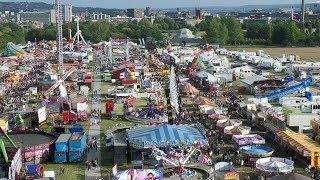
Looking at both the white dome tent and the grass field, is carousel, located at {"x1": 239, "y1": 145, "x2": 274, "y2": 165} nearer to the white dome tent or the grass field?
the white dome tent

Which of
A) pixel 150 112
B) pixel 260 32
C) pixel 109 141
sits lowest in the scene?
pixel 109 141

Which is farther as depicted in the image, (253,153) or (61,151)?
(61,151)

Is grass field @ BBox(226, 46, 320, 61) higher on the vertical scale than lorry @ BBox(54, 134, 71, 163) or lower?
higher

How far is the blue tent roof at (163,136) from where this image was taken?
62.9 ft

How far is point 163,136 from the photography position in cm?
1959

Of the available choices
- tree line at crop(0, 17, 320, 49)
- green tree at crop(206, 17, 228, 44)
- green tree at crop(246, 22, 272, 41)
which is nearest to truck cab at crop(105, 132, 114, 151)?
tree line at crop(0, 17, 320, 49)

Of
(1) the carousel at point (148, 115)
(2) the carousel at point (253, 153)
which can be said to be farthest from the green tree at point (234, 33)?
(2) the carousel at point (253, 153)

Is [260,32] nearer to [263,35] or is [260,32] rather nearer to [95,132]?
[263,35]

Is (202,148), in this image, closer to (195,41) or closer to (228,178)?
(228,178)

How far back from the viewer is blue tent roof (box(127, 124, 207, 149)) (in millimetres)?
19180

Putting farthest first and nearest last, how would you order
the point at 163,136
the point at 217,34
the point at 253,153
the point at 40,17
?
the point at 40,17
the point at 217,34
the point at 163,136
the point at 253,153

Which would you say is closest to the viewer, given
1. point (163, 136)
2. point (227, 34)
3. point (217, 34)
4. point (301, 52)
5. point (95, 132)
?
point (163, 136)

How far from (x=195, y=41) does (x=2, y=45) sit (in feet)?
97.9

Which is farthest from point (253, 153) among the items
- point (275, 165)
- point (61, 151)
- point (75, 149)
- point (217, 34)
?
point (217, 34)
